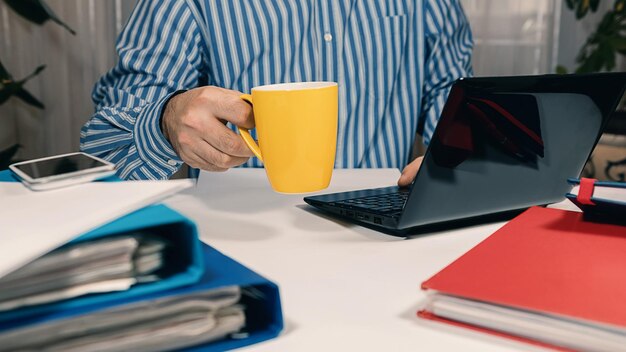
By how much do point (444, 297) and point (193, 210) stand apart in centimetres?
42

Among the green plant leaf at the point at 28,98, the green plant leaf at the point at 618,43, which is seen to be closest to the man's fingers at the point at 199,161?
the green plant leaf at the point at 28,98

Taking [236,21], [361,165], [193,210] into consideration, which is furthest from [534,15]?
[193,210]

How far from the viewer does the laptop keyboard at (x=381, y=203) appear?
0.73 meters

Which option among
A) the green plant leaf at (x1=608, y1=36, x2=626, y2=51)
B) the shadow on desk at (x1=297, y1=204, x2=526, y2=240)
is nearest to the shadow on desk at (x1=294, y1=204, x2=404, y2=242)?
the shadow on desk at (x1=297, y1=204, x2=526, y2=240)

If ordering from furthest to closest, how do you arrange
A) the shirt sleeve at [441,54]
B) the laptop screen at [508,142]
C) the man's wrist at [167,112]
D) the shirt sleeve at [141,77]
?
1. the shirt sleeve at [441,54]
2. the shirt sleeve at [141,77]
3. the man's wrist at [167,112]
4. the laptop screen at [508,142]

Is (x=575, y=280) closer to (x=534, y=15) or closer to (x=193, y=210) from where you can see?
(x=193, y=210)

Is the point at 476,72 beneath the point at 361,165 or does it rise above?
above

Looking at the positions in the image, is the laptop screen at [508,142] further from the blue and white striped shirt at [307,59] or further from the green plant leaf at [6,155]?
the green plant leaf at [6,155]

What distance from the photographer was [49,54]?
2.20 meters

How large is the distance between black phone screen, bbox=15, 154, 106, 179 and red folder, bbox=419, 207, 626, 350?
0.29m

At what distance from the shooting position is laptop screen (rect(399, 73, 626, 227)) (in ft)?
2.07

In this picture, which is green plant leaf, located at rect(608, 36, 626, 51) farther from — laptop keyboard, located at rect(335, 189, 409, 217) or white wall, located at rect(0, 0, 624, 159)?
laptop keyboard, located at rect(335, 189, 409, 217)

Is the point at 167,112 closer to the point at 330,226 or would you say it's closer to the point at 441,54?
the point at 330,226

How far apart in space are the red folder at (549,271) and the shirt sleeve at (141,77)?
2.10 ft
